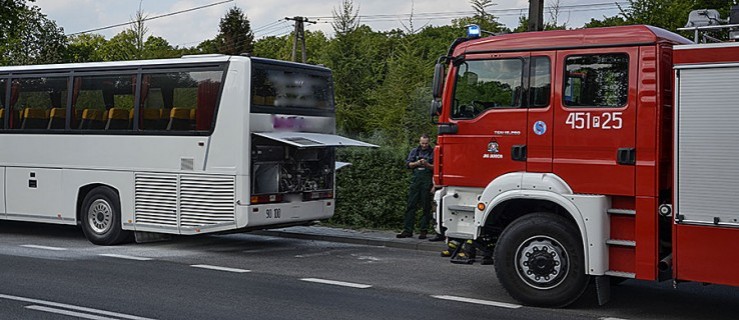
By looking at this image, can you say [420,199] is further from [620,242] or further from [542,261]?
[620,242]

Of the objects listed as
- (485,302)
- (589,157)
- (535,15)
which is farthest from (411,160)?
(589,157)

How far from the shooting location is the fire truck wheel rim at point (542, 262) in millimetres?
9047

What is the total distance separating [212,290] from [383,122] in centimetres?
1469

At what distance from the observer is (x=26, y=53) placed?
50.8 metres

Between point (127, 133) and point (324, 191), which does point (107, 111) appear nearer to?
point (127, 133)

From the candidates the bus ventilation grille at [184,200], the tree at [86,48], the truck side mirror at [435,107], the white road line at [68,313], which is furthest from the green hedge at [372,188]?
the tree at [86,48]

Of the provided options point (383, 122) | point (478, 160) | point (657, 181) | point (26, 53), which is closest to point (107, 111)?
point (478, 160)

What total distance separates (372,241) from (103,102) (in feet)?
16.4

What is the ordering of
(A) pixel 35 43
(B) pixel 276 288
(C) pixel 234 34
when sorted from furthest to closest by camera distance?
(C) pixel 234 34, (A) pixel 35 43, (B) pixel 276 288

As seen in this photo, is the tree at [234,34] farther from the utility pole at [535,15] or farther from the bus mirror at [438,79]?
the bus mirror at [438,79]

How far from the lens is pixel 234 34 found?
74.6m

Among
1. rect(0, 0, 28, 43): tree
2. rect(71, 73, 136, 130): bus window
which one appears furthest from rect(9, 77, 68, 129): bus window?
rect(0, 0, 28, 43): tree

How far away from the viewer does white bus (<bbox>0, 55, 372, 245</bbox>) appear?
13.3 m

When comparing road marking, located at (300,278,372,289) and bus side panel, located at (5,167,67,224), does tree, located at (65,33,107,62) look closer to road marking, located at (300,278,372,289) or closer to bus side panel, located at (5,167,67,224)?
bus side panel, located at (5,167,67,224)
